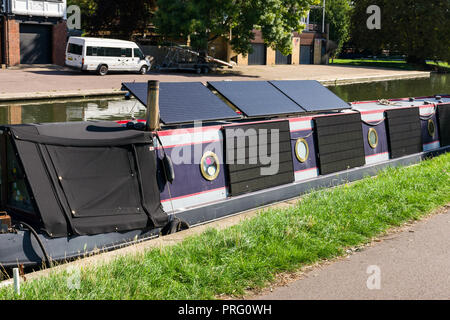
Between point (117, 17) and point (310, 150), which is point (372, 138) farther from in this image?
point (117, 17)

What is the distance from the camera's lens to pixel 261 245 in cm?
590

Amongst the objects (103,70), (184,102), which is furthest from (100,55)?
(184,102)

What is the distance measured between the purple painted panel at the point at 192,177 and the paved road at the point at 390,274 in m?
2.59

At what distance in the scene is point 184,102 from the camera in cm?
832

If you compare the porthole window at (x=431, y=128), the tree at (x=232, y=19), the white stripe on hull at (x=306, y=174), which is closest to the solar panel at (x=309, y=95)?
the white stripe on hull at (x=306, y=174)

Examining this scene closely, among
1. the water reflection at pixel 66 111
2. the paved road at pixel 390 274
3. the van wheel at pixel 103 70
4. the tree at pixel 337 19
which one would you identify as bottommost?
the paved road at pixel 390 274

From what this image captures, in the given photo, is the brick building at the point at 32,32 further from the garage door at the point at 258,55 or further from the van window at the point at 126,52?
the garage door at the point at 258,55

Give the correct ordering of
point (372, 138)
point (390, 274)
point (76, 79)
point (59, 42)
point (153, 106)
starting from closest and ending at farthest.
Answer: point (390, 274) < point (153, 106) < point (372, 138) < point (76, 79) < point (59, 42)

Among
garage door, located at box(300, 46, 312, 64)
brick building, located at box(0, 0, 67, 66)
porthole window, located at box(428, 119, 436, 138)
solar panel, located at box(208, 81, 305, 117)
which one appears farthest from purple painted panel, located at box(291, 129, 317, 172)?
garage door, located at box(300, 46, 312, 64)

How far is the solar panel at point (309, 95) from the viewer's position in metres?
10.0

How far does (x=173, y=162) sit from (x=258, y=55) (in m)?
43.1

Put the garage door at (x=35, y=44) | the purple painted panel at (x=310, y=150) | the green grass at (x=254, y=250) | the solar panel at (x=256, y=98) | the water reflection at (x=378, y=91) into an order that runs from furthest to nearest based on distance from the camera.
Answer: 1. the garage door at (x=35, y=44)
2. the water reflection at (x=378, y=91)
3. the purple painted panel at (x=310, y=150)
4. the solar panel at (x=256, y=98)
5. the green grass at (x=254, y=250)

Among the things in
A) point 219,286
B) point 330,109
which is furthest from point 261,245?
point 330,109

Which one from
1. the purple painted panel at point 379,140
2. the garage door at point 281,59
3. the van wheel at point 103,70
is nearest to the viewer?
the purple painted panel at point 379,140
